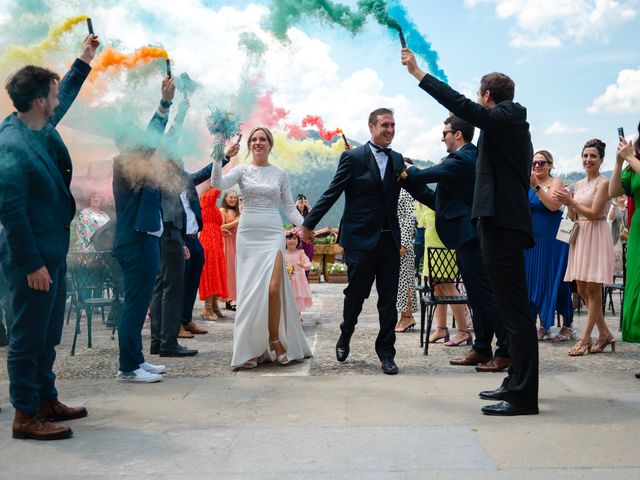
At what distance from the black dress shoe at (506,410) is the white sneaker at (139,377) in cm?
274

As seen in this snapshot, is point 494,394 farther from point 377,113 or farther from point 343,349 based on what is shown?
point 377,113

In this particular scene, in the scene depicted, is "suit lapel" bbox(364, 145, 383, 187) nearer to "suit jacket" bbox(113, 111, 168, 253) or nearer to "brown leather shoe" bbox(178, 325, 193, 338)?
"suit jacket" bbox(113, 111, 168, 253)

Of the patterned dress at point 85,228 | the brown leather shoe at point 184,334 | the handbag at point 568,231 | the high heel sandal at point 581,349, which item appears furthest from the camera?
the patterned dress at point 85,228

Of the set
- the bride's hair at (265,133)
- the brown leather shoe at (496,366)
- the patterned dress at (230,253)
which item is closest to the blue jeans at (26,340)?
the bride's hair at (265,133)

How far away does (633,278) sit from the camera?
5758mm

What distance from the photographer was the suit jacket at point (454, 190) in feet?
20.2

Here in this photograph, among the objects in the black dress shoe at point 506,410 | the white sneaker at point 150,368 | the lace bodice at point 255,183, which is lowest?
the white sneaker at point 150,368

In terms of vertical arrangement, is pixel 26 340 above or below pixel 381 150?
below

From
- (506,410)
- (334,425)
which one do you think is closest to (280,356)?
(334,425)

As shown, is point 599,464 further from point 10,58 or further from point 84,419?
point 10,58

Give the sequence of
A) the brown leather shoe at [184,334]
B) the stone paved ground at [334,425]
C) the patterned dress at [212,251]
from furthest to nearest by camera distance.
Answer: the patterned dress at [212,251]
the brown leather shoe at [184,334]
the stone paved ground at [334,425]

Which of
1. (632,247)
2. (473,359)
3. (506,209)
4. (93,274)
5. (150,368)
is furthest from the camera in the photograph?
(93,274)

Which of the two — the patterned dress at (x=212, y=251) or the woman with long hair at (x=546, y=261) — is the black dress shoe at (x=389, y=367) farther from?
the patterned dress at (x=212, y=251)

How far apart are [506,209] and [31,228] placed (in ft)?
9.96
